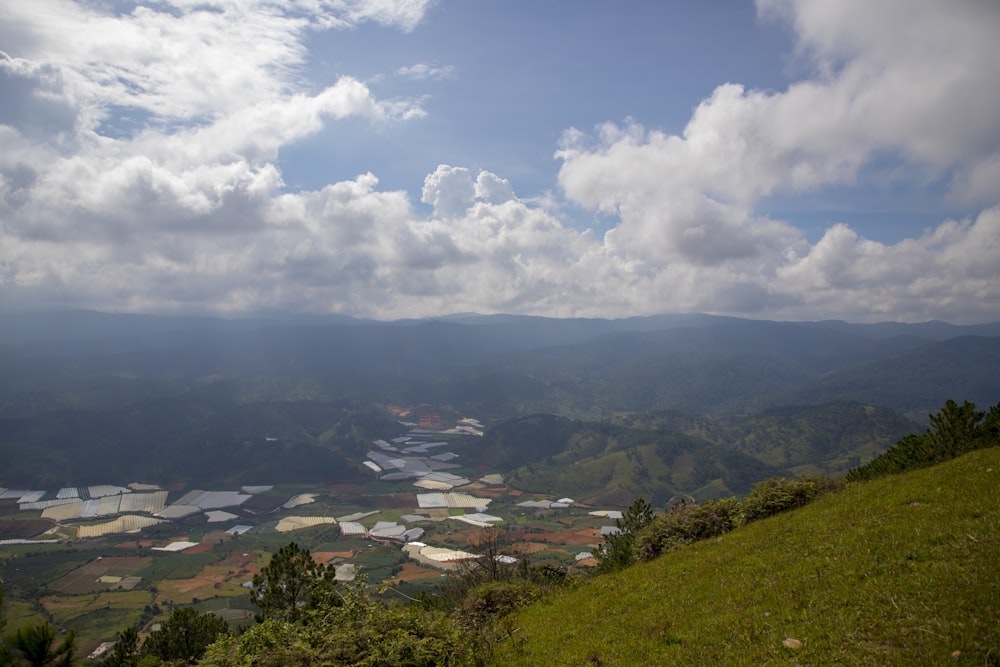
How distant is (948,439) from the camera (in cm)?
1805

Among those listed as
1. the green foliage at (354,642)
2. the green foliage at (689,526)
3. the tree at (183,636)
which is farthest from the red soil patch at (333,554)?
the green foliage at (354,642)

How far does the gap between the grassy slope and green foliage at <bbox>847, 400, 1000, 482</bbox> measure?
2885mm

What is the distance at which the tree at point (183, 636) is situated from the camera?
1043 inches

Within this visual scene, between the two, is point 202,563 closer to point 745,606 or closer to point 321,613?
point 321,613

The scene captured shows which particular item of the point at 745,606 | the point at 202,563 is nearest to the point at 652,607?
the point at 745,606

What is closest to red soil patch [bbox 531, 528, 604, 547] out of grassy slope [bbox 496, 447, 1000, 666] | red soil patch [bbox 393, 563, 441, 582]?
red soil patch [bbox 393, 563, 441, 582]

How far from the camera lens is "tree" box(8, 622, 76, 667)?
11719 mm

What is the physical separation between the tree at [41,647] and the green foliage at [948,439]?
26.8m

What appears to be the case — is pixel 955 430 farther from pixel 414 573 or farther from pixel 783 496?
pixel 414 573

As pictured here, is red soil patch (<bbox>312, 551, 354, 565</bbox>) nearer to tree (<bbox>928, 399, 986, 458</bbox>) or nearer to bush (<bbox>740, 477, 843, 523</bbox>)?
bush (<bbox>740, 477, 843, 523</bbox>)

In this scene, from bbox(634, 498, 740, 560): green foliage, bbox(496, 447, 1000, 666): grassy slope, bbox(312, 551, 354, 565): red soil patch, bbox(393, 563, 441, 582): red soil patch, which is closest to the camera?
bbox(496, 447, 1000, 666): grassy slope

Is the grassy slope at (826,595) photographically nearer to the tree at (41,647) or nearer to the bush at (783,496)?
the bush at (783,496)

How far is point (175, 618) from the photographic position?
2756 cm

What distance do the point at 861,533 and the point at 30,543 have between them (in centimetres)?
19310
